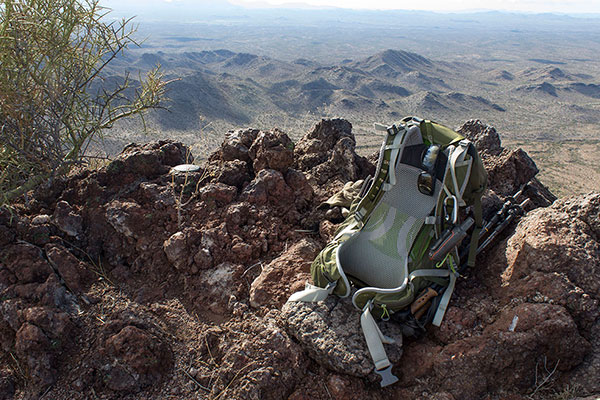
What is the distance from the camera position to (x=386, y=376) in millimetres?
2602

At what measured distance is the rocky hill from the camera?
2.55 metres

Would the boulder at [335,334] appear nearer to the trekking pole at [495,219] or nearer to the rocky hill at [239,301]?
the rocky hill at [239,301]

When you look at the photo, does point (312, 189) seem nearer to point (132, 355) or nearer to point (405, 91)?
point (132, 355)

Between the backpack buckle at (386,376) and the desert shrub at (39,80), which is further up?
the desert shrub at (39,80)

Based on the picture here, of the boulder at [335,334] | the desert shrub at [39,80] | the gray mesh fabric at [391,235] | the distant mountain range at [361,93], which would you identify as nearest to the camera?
the boulder at [335,334]

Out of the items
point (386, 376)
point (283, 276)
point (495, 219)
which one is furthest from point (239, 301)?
point (495, 219)

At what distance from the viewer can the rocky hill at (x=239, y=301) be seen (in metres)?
2.55

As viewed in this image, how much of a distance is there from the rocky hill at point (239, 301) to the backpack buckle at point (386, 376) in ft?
0.33

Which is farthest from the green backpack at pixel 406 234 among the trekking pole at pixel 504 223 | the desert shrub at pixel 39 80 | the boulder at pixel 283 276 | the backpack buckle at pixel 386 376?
the desert shrub at pixel 39 80

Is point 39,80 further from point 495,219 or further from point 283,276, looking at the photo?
point 495,219

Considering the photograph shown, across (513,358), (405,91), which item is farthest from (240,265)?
(405,91)

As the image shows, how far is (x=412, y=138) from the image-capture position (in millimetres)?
3443

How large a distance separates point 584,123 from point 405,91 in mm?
24462

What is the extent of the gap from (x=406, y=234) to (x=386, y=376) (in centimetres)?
125
